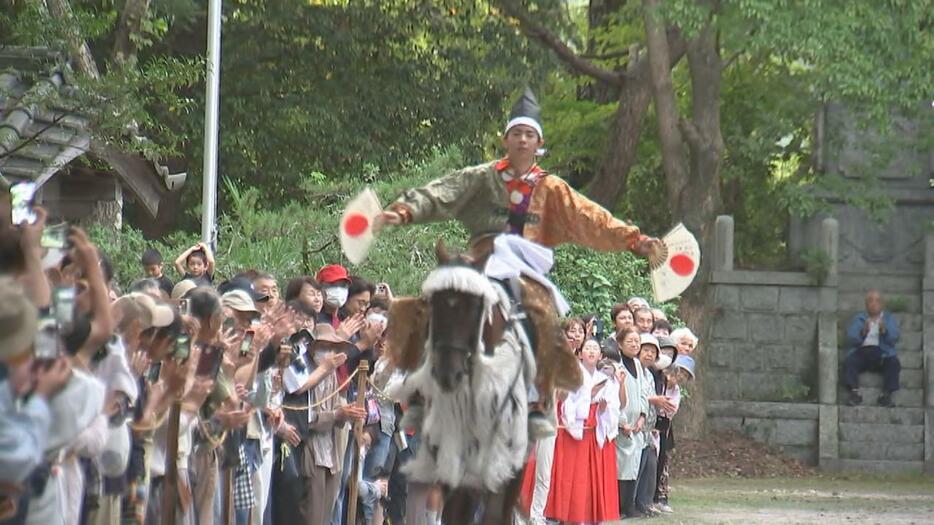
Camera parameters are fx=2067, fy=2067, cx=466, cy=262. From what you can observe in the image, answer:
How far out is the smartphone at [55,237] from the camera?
829 centimetres

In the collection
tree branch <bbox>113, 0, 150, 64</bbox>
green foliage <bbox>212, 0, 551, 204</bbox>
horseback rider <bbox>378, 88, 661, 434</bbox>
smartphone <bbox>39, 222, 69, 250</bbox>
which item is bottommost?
smartphone <bbox>39, 222, 69, 250</bbox>

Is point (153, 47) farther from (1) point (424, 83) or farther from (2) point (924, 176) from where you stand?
(2) point (924, 176)

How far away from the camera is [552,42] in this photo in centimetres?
2969

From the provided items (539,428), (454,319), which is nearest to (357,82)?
(539,428)

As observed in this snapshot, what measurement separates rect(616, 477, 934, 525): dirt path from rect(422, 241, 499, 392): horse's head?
315 inches

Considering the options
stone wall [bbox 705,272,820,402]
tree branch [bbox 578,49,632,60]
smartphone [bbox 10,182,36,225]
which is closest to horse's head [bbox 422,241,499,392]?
smartphone [bbox 10,182,36,225]

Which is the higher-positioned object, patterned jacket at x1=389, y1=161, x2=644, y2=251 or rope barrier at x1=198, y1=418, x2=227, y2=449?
patterned jacket at x1=389, y1=161, x2=644, y2=251

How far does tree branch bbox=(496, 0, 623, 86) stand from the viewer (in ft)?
97.2

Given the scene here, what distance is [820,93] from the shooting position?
27.4m

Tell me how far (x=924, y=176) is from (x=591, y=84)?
5.41 m

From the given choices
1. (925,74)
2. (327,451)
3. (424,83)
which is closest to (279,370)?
(327,451)

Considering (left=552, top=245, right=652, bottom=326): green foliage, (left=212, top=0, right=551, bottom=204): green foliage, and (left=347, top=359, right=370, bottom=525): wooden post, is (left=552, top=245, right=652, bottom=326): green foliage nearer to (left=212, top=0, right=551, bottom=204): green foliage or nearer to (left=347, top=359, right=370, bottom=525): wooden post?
(left=212, top=0, right=551, bottom=204): green foliage

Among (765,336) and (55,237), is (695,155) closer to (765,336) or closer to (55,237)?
(765,336)

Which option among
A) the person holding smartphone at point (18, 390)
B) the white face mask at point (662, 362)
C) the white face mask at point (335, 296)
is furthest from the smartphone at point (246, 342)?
the white face mask at point (662, 362)
